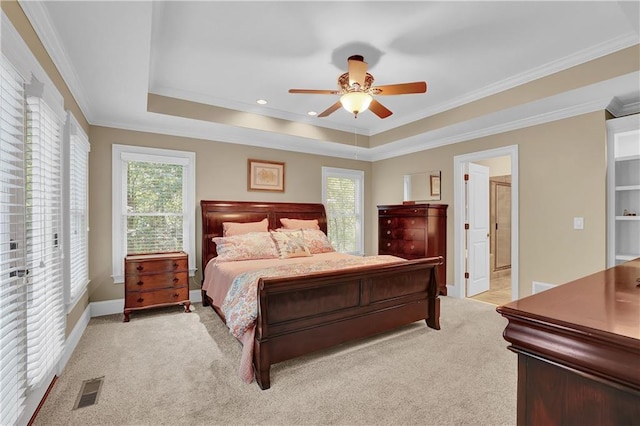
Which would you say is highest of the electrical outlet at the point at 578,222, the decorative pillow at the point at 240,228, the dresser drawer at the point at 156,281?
the electrical outlet at the point at 578,222

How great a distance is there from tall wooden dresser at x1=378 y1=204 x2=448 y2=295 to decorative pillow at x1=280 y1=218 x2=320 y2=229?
1290 mm

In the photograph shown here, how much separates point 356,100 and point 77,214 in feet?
10.0

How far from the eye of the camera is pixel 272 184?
198 inches

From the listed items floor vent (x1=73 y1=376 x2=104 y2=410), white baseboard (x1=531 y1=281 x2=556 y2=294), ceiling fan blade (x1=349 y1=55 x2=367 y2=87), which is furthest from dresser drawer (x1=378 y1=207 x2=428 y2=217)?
floor vent (x1=73 y1=376 x2=104 y2=410)

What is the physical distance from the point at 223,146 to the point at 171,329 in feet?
8.50

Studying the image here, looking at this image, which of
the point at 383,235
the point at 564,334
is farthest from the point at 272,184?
the point at 564,334

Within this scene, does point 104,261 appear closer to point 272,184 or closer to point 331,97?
point 272,184

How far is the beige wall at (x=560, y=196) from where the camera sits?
130 inches

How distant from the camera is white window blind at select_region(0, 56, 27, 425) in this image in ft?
5.04

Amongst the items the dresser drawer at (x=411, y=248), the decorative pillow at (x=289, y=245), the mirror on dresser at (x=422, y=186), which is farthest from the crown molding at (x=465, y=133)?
the decorative pillow at (x=289, y=245)

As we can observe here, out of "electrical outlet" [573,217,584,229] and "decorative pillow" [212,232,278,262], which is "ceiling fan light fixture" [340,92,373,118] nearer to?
"decorative pillow" [212,232,278,262]

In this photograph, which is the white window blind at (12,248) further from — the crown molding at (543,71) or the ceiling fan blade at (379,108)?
the crown molding at (543,71)

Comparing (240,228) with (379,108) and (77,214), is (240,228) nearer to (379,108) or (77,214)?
(77,214)

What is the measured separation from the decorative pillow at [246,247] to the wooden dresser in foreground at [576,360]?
3.43 meters
